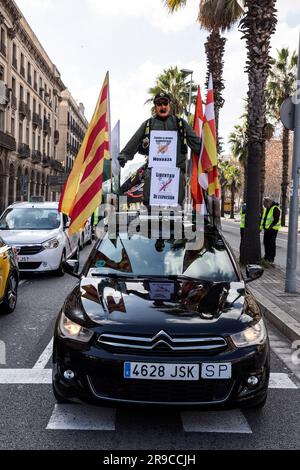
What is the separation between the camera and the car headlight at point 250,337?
3.38 m

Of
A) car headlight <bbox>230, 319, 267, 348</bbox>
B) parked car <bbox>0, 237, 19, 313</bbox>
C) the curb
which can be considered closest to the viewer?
car headlight <bbox>230, 319, 267, 348</bbox>

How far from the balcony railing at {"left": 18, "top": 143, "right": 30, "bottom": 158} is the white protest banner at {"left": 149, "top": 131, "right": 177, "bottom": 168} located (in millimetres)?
38452

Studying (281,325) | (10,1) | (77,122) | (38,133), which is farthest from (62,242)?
(77,122)

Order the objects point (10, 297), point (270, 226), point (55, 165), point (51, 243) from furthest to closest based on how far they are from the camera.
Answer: point (55, 165)
point (270, 226)
point (51, 243)
point (10, 297)

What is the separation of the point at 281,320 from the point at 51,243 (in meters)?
5.23

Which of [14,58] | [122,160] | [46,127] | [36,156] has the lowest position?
[122,160]

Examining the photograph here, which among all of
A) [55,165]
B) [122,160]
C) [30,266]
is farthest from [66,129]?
[122,160]

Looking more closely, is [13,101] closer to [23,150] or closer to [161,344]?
[23,150]

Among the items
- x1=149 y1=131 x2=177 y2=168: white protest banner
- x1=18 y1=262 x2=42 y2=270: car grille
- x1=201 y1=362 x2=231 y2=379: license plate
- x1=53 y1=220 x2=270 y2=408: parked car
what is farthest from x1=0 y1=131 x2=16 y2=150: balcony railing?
x1=201 y1=362 x2=231 y2=379: license plate

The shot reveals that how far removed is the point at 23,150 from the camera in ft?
145

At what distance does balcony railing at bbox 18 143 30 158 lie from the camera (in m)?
43.6

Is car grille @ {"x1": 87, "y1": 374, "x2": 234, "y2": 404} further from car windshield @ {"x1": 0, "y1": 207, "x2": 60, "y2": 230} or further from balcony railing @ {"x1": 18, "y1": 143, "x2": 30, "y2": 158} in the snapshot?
balcony railing @ {"x1": 18, "y1": 143, "x2": 30, "y2": 158}
